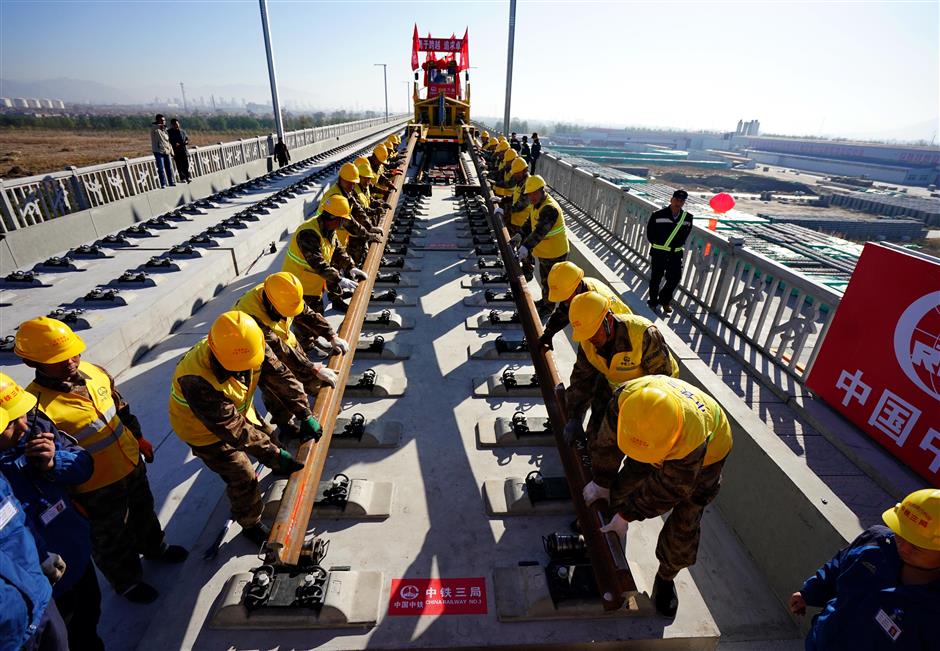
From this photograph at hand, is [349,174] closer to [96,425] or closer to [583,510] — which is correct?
[96,425]

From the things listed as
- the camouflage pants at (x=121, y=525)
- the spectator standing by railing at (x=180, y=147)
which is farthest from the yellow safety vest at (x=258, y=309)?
the spectator standing by railing at (x=180, y=147)

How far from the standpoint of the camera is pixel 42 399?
265cm

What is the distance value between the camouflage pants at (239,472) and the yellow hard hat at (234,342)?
2.12ft

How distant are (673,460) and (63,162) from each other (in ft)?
159

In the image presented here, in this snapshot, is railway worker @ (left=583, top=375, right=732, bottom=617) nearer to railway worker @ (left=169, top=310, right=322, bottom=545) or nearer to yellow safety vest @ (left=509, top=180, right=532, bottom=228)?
railway worker @ (left=169, top=310, right=322, bottom=545)

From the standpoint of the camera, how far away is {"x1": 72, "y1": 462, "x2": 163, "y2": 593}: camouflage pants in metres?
2.89

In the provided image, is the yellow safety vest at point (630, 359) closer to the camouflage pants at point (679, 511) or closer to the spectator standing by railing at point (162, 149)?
the camouflage pants at point (679, 511)

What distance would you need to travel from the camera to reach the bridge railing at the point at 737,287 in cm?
459

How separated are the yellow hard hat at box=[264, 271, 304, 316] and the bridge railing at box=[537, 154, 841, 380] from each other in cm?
486

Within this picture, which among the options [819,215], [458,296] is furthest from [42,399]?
[819,215]

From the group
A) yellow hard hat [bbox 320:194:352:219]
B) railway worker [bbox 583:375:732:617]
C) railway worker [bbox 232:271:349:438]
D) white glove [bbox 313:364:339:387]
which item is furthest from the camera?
yellow hard hat [bbox 320:194:352:219]

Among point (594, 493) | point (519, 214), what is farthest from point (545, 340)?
point (519, 214)

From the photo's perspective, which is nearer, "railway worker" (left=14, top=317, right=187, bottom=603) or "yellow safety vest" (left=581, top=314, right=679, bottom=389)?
"railway worker" (left=14, top=317, right=187, bottom=603)

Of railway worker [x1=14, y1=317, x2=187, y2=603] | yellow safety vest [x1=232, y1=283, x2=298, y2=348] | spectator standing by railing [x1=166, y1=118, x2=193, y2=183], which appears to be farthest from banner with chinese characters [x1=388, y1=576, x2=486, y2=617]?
spectator standing by railing [x1=166, y1=118, x2=193, y2=183]
